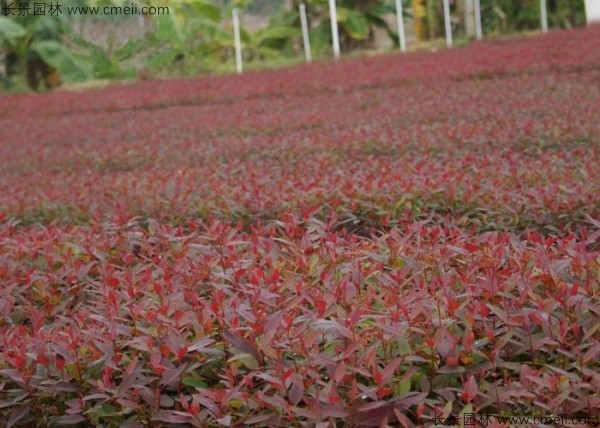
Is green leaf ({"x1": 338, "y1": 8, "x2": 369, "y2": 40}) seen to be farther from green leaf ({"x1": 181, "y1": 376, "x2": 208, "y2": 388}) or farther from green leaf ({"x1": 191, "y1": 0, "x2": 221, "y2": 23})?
green leaf ({"x1": 181, "y1": 376, "x2": 208, "y2": 388})

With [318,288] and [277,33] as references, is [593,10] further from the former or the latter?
[318,288]

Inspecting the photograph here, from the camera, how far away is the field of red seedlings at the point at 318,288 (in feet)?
6.29

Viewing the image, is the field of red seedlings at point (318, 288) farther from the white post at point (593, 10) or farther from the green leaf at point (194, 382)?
the white post at point (593, 10)

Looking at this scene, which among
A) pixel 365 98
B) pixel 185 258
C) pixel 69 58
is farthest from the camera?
pixel 69 58

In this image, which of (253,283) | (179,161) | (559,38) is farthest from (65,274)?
(559,38)

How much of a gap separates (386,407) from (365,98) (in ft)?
27.6

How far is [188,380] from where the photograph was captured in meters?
2.06

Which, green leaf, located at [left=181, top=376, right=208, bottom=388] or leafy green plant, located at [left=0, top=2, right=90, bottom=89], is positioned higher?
leafy green plant, located at [left=0, top=2, right=90, bottom=89]

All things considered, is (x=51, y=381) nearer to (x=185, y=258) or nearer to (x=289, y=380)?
(x=289, y=380)

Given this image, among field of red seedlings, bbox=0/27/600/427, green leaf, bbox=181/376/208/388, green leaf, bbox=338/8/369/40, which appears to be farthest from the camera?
green leaf, bbox=338/8/369/40

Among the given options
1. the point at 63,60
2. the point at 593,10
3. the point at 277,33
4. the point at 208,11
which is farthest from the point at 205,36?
the point at 593,10

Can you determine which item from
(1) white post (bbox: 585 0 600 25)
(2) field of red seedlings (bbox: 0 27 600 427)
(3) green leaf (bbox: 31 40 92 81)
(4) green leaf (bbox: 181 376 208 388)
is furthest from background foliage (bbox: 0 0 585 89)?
(4) green leaf (bbox: 181 376 208 388)

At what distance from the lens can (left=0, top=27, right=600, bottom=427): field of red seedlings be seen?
1916 mm

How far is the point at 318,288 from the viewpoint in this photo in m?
2.53
